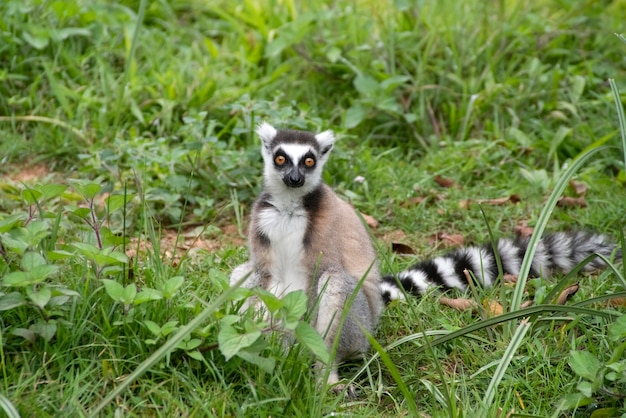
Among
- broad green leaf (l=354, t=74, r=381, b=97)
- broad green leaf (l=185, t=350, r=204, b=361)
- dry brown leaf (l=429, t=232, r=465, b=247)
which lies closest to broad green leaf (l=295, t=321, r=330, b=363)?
broad green leaf (l=185, t=350, r=204, b=361)

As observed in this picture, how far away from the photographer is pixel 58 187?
3.06 metres

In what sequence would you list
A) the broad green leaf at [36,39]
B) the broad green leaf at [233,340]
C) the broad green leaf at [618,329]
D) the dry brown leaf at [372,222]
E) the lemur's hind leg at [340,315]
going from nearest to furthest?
the broad green leaf at [233,340] < the broad green leaf at [618,329] < the lemur's hind leg at [340,315] < the dry brown leaf at [372,222] < the broad green leaf at [36,39]

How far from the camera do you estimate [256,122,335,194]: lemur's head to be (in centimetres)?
376

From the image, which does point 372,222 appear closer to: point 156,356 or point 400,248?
point 400,248

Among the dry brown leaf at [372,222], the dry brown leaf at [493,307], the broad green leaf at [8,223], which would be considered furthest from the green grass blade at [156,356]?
the dry brown leaf at [372,222]

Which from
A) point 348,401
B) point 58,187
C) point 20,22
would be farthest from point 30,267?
point 20,22

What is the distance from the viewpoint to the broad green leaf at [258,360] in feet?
9.26

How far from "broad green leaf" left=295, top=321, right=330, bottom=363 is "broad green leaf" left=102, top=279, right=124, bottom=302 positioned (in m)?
0.64

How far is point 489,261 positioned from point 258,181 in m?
1.66

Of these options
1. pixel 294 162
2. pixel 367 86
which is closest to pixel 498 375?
pixel 294 162

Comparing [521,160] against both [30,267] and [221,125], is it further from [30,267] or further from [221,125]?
[30,267]

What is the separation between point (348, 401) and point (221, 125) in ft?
9.14

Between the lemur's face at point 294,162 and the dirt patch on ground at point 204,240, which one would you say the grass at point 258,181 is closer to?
the dirt patch on ground at point 204,240

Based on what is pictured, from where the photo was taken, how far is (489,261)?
13.3ft
